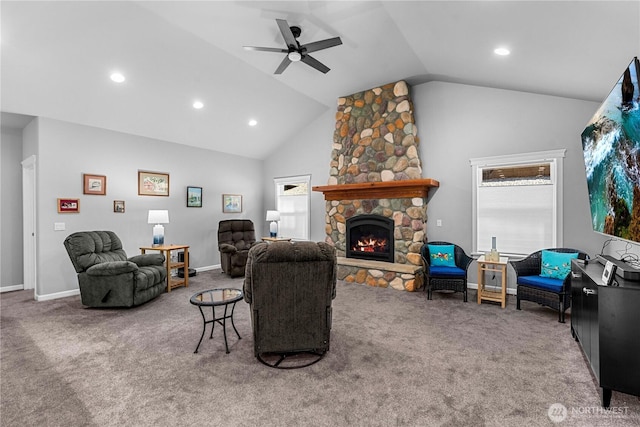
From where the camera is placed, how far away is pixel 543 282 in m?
3.71

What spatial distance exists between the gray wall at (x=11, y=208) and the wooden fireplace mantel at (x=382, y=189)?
5.06m

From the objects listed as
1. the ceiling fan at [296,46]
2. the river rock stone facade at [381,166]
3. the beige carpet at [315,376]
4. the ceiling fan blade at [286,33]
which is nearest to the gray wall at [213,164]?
the river rock stone facade at [381,166]

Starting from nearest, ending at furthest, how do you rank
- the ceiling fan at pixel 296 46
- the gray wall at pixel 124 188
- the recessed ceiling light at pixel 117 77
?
the ceiling fan at pixel 296 46 < the recessed ceiling light at pixel 117 77 < the gray wall at pixel 124 188

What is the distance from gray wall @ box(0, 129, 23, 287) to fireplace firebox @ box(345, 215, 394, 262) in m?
5.58

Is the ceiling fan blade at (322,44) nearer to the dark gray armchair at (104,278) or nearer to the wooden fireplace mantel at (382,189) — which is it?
the wooden fireplace mantel at (382,189)

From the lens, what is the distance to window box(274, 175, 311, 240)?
A: 709 centimetres

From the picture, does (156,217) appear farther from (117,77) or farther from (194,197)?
(117,77)

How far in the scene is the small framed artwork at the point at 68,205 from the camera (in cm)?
461

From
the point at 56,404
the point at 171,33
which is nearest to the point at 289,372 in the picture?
the point at 56,404

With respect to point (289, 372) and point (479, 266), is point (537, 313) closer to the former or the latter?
point (479, 266)

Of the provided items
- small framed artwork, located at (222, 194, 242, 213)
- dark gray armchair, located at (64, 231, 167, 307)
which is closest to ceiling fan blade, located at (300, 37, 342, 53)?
dark gray armchair, located at (64, 231, 167, 307)

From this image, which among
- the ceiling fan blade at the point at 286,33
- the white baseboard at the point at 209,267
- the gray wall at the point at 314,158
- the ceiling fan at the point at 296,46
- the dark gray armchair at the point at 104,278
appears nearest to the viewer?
the ceiling fan blade at the point at 286,33

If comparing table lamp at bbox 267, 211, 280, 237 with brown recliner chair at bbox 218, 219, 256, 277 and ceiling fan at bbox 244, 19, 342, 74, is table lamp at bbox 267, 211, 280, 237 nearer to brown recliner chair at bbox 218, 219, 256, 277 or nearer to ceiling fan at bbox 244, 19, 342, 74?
Result: brown recliner chair at bbox 218, 219, 256, 277

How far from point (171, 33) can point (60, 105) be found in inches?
82.6
